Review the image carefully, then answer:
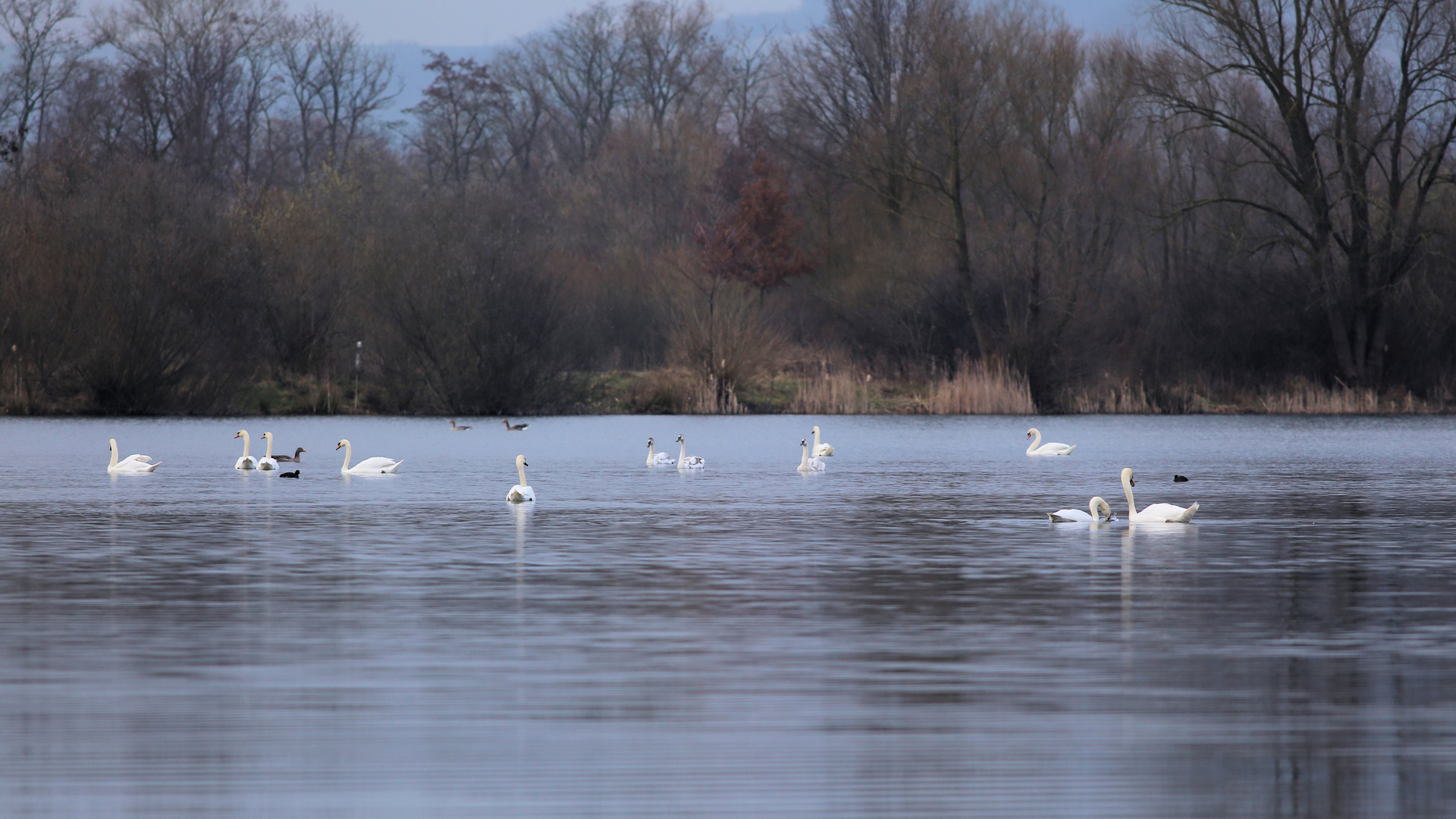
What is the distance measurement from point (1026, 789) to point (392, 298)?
3440 centimetres

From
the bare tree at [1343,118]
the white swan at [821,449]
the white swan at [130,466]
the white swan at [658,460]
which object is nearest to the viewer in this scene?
the white swan at [130,466]

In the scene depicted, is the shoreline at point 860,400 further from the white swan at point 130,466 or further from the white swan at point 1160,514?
the white swan at point 1160,514

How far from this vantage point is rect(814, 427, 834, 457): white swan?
2592cm

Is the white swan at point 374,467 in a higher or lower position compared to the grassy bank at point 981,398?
lower

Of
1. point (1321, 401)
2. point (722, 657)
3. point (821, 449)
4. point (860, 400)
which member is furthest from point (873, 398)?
point (722, 657)

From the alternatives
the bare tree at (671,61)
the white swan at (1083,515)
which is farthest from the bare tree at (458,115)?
the white swan at (1083,515)

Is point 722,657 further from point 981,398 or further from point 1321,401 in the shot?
point 1321,401

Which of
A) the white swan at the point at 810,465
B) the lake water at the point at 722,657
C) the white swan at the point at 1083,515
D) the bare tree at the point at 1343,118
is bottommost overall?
the lake water at the point at 722,657

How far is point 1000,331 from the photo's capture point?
42844mm

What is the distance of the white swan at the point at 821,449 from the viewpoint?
25.9 m

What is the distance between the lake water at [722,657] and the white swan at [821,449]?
6.88 meters

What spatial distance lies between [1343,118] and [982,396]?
35.6 ft

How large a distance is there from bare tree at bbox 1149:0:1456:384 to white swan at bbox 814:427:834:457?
49.5ft

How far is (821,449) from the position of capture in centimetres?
2739
